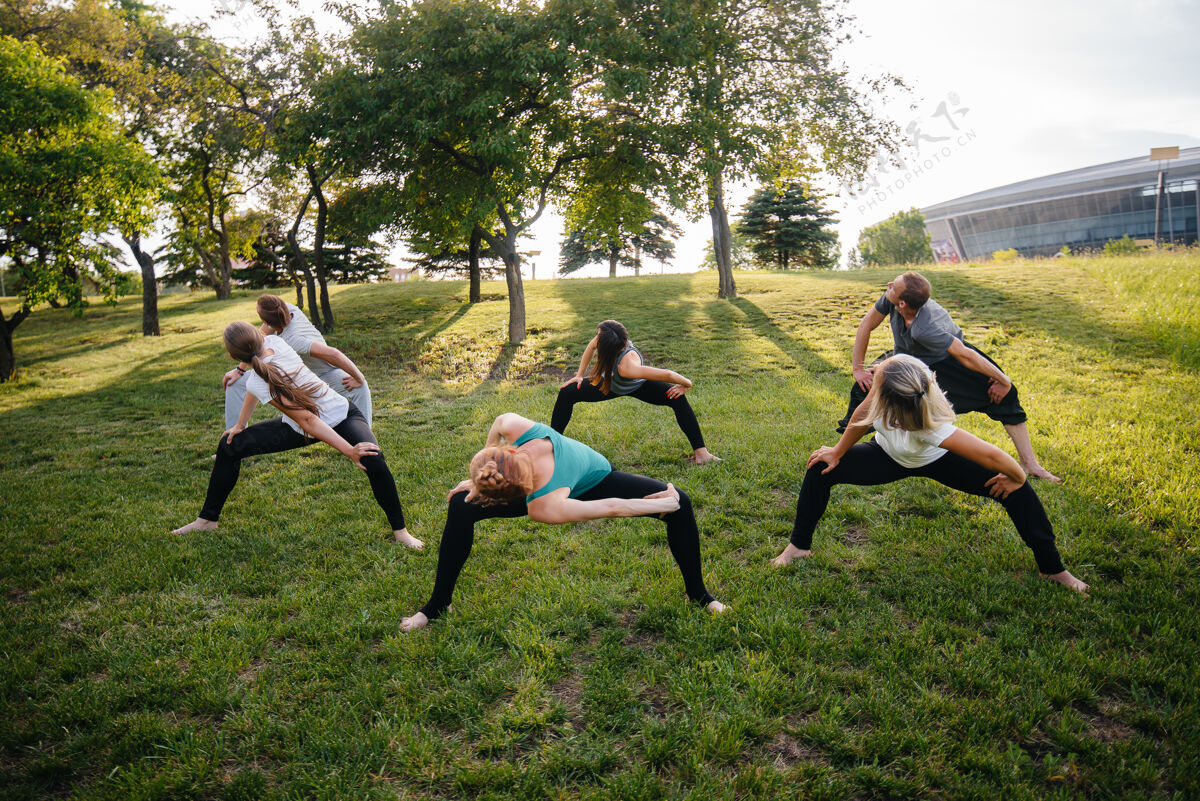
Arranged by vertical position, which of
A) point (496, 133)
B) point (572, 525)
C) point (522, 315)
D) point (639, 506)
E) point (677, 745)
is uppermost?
point (496, 133)

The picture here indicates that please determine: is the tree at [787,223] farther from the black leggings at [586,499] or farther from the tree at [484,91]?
the black leggings at [586,499]

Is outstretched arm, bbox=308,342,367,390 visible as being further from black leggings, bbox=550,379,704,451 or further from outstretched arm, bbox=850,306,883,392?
outstretched arm, bbox=850,306,883,392

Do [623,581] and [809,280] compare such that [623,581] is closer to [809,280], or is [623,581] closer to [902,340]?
[902,340]

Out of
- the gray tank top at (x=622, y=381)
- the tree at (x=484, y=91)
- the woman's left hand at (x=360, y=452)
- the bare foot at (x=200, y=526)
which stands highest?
the tree at (x=484, y=91)

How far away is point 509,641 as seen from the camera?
377 cm

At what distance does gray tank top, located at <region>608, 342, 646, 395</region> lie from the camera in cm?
633

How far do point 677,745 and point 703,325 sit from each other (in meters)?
14.7

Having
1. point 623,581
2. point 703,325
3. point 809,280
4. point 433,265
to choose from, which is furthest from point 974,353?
point 433,265

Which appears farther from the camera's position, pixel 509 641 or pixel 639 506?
pixel 509 641

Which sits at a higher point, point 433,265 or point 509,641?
point 433,265

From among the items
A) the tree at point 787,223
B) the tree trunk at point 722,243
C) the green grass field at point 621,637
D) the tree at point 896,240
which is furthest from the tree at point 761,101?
the tree at point 896,240

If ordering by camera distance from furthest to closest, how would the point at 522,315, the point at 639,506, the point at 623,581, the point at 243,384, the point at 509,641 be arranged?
the point at 522,315 < the point at 243,384 < the point at 623,581 < the point at 509,641 < the point at 639,506

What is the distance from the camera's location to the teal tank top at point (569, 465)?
11.3 ft

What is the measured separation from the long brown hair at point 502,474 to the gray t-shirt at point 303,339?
3.06m
